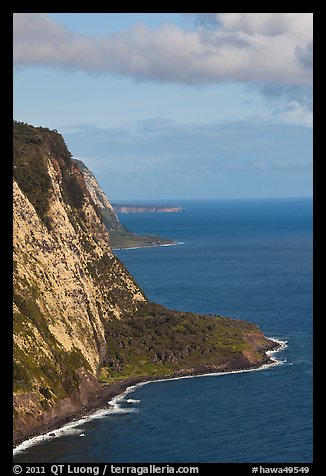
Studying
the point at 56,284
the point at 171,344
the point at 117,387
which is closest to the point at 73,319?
the point at 56,284

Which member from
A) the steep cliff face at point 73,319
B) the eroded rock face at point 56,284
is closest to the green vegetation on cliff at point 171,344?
the steep cliff face at point 73,319

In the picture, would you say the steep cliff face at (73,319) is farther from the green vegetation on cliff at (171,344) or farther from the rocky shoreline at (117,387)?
the rocky shoreline at (117,387)

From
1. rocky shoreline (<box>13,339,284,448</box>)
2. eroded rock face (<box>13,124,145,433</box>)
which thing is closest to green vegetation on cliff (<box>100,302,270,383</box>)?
rocky shoreline (<box>13,339,284,448</box>)

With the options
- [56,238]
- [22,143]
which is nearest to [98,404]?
[56,238]

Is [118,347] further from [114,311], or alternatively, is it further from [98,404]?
[98,404]
